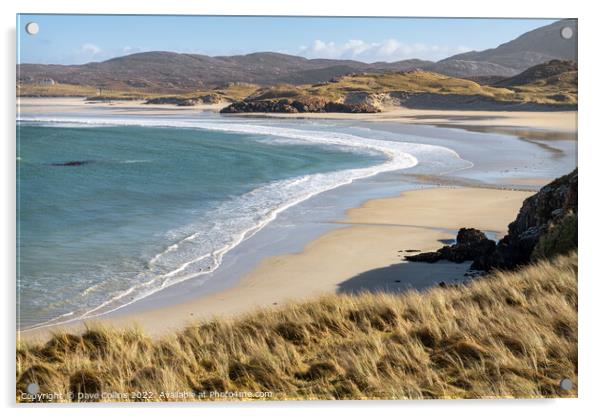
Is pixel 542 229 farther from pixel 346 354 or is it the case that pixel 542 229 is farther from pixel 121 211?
pixel 121 211

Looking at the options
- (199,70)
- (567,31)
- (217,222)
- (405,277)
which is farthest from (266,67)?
(217,222)

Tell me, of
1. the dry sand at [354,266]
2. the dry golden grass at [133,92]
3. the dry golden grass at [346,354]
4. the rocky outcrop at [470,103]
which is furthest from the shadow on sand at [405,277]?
the dry golden grass at [133,92]

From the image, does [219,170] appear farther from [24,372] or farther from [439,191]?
[24,372]

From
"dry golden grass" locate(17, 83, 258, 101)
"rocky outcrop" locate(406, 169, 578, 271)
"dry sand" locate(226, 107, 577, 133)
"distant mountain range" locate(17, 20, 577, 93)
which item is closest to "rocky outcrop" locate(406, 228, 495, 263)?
"rocky outcrop" locate(406, 169, 578, 271)

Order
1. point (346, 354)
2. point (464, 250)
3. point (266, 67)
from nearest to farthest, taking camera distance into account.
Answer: point (346, 354), point (266, 67), point (464, 250)

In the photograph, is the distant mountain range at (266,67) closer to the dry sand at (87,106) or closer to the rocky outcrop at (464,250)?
the dry sand at (87,106)
